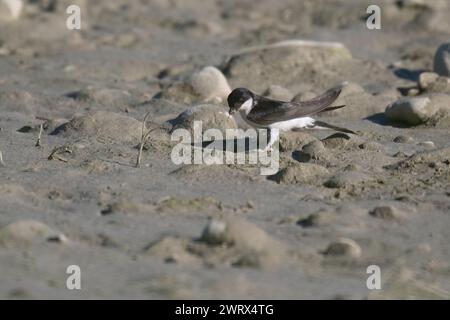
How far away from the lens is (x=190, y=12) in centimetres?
903

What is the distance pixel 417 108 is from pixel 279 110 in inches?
36.9

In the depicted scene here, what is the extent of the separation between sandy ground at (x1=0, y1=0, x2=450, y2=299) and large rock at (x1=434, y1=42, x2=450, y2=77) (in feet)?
1.10

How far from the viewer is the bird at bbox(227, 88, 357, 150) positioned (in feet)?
17.3

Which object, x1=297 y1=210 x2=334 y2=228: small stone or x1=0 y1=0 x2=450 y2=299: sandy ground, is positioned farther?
x1=297 y1=210 x2=334 y2=228: small stone

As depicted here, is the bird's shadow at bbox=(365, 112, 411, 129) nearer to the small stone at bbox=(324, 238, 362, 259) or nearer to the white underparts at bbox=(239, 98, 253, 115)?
the white underparts at bbox=(239, 98, 253, 115)

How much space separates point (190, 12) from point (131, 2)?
706mm

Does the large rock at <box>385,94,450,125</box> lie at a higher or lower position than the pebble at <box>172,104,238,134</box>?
higher

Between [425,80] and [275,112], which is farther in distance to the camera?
[425,80]

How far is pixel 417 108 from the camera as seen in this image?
18.7 ft

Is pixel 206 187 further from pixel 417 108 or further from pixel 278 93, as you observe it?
pixel 278 93

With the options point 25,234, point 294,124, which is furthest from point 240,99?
point 25,234

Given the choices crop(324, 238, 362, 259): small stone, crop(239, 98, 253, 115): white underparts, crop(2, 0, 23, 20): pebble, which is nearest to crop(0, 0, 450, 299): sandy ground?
crop(324, 238, 362, 259): small stone
